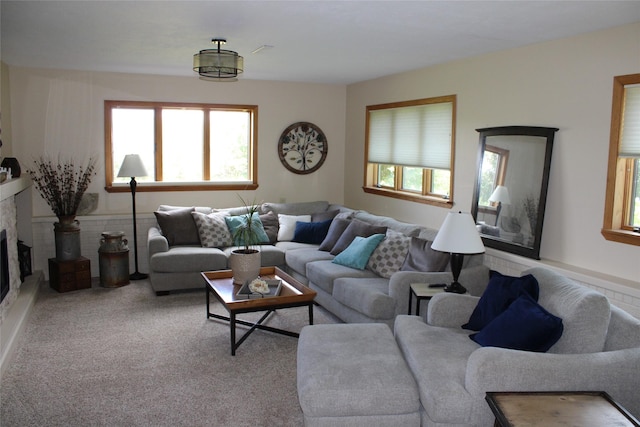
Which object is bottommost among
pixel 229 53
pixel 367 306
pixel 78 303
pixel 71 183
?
pixel 78 303

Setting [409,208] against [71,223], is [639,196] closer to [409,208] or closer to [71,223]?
[409,208]

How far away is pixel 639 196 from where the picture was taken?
376cm

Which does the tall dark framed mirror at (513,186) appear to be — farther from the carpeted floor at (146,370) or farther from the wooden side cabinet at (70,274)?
the wooden side cabinet at (70,274)

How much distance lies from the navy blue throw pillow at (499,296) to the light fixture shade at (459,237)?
40 cm

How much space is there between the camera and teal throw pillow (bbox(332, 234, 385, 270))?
5246 mm

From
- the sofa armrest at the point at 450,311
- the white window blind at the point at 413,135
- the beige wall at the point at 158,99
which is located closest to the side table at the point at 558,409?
the sofa armrest at the point at 450,311

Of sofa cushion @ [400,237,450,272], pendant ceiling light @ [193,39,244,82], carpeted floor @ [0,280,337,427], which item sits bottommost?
carpeted floor @ [0,280,337,427]

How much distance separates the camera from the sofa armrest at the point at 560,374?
2.71 metres

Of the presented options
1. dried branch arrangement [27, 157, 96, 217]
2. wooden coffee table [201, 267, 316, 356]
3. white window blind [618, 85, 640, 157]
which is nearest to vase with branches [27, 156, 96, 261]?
dried branch arrangement [27, 157, 96, 217]

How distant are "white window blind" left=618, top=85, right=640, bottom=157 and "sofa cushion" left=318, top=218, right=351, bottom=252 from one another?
297 centimetres

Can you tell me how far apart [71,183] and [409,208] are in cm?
397

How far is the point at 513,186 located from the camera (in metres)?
4.65

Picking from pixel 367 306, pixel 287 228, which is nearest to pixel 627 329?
pixel 367 306

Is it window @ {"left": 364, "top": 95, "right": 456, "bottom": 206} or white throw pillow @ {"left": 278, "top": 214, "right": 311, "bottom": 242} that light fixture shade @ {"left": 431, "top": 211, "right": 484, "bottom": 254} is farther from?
white throw pillow @ {"left": 278, "top": 214, "right": 311, "bottom": 242}
